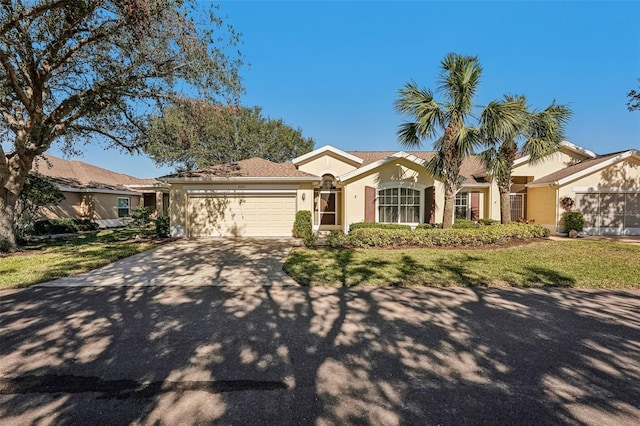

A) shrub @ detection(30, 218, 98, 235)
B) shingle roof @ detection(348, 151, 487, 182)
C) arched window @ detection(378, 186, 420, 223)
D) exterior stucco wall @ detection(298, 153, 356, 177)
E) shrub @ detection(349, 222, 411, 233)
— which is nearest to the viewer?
shrub @ detection(349, 222, 411, 233)

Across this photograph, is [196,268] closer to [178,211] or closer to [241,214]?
[241,214]

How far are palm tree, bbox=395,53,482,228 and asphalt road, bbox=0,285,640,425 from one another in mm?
7193

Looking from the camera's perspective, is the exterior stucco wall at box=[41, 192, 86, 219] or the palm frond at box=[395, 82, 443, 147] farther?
the exterior stucco wall at box=[41, 192, 86, 219]

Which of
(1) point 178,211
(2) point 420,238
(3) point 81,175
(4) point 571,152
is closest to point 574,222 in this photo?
(4) point 571,152

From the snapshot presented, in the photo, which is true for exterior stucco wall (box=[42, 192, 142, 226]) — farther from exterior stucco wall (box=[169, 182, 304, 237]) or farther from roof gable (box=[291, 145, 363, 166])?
roof gable (box=[291, 145, 363, 166])

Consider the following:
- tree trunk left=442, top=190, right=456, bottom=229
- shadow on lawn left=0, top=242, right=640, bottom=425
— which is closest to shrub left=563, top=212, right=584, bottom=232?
tree trunk left=442, top=190, right=456, bottom=229

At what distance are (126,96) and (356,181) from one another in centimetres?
→ 1012

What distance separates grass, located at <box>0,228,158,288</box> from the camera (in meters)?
6.96

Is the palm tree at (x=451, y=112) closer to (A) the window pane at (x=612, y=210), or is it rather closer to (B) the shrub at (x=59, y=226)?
(A) the window pane at (x=612, y=210)

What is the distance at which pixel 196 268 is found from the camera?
804 cm

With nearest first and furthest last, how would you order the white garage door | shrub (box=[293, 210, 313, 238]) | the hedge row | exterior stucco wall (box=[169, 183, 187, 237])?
1. the hedge row
2. shrub (box=[293, 210, 313, 238])
3. exterior stucco wall (box=[169, 183, 187, 237])
4. the white garage door

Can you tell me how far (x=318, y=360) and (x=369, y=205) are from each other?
38.3 feet

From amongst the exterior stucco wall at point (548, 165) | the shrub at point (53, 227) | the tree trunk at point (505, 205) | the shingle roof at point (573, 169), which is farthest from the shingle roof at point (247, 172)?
the shingle roof at point (573, 169)

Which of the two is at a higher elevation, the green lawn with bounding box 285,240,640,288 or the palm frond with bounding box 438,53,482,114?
the palm frond with bounding box 438,53,482,114
